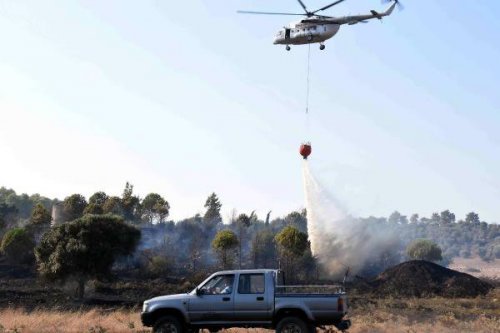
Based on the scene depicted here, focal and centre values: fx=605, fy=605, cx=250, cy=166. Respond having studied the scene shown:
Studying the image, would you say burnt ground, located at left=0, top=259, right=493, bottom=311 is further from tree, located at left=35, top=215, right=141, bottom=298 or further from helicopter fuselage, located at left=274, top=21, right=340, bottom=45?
helicopter fuselage, located at left=274, top=21, right=340, bottom=45

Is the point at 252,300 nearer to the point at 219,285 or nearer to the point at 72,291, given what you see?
the point at 219,285

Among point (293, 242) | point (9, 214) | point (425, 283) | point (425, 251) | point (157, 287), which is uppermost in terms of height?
point (9, 214)

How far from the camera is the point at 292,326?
51.3 ft

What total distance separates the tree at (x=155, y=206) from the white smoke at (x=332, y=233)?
30.3 meters

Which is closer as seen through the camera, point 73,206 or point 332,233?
point 332,233

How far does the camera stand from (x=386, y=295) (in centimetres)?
5856

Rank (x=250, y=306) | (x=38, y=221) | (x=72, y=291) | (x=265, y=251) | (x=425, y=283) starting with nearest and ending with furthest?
1. (x=250, y=306)
2. (x=72, y=291)
3. (x=425, y=283)
4. (x=38, y=221)
5. (x=265, y=251)

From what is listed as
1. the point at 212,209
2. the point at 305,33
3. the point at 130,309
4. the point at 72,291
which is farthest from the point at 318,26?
the point at 212,209

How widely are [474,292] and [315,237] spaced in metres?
22.1

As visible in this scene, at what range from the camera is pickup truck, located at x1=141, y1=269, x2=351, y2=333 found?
15.6 metres

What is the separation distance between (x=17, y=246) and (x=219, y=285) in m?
66.8

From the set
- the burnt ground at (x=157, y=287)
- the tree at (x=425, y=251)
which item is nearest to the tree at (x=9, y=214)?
the burnt ground at (x=157, y=287)

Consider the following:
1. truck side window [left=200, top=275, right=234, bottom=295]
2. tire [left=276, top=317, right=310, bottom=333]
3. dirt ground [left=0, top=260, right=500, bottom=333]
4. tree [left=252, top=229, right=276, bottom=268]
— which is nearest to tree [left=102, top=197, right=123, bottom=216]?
dirt ground [left=0, top=260, right=500, bottom=333]

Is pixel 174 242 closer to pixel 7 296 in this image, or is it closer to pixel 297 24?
pixel 7 296
